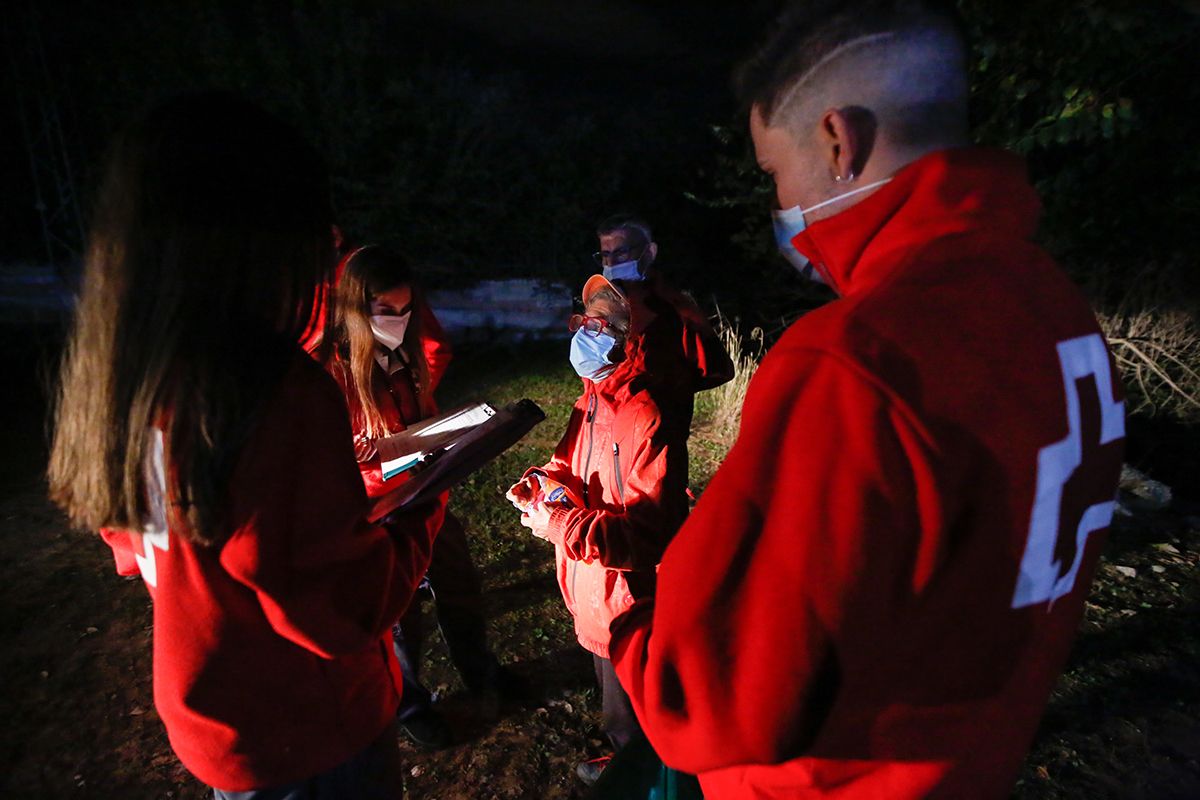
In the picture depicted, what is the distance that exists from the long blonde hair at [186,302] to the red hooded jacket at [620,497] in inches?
41.4

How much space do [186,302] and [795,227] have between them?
3.32 ft

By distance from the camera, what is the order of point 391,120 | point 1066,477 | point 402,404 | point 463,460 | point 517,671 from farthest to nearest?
1. point 391,120
2. point 517,671
3. point 402,404
4. point 463,460
5. point 1066,477

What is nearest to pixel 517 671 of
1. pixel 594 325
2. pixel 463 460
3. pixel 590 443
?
pixel 590 443

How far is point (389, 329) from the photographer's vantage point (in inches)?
97.2

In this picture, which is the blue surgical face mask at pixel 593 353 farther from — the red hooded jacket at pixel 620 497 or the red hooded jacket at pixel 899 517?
the red hooded jacket at pixel 899 517

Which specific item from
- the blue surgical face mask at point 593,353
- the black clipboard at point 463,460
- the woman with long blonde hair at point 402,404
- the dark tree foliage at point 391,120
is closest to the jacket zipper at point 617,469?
the blue surgical face mask at point 593,353

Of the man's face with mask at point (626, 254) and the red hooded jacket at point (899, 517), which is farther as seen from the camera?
the man's face with mask at point (626, 254)

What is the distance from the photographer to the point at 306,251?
45.2 inches

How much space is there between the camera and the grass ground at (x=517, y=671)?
267cm

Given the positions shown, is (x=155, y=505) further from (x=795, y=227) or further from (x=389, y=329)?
(x=389, y=329)

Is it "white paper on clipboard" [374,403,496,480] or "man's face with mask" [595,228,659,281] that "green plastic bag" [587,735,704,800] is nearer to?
"white paper on clipboard" [374,403,496,480]

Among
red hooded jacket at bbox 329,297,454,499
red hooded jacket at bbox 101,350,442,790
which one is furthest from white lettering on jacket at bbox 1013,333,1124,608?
red hooded jacket at bbox 329,297,454,499

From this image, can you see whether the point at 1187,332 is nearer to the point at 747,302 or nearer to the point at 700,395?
the point at 700,395

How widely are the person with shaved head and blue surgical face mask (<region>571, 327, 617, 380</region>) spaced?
1145 mm
